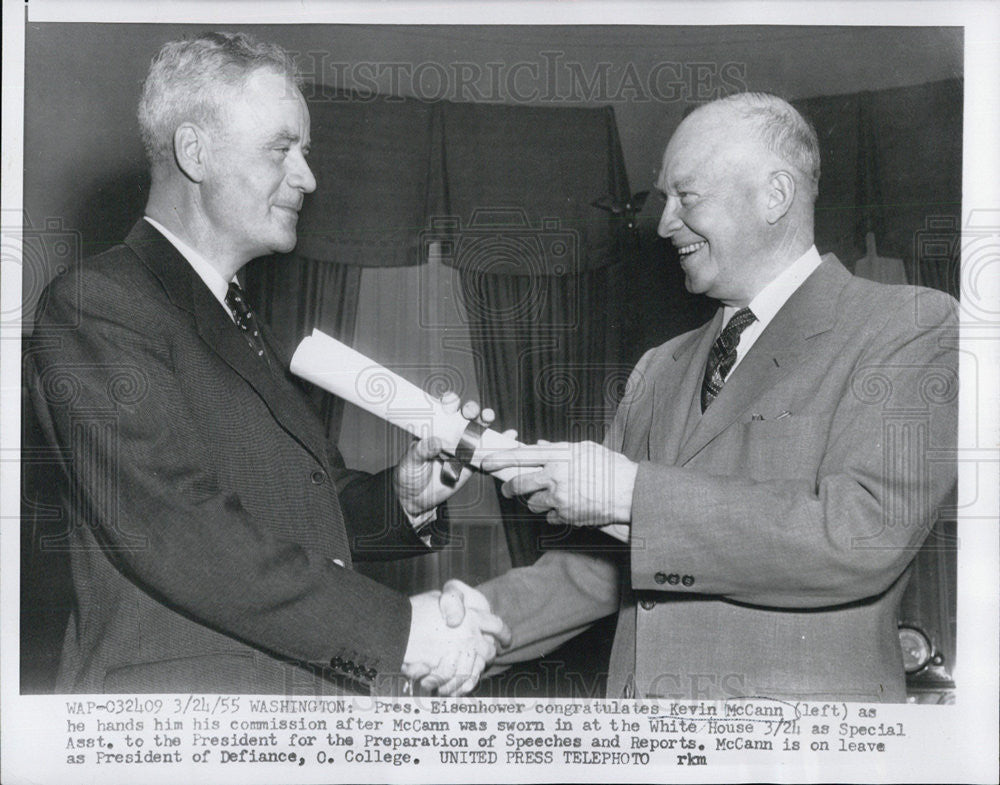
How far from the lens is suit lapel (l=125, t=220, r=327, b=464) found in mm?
1514

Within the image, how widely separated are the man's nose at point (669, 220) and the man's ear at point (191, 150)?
84 cm

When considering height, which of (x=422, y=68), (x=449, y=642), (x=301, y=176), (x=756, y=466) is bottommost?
(x=449, y=642)

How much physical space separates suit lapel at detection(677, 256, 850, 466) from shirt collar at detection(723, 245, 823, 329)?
0.06ft

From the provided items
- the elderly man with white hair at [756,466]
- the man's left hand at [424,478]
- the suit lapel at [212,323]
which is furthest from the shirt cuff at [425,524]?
the suit lapel at [212,323]

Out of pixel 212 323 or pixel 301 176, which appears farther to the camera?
pixel 301 176

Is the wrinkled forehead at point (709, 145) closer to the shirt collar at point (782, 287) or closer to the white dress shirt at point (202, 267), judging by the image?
the shirt collar at point (782, 287)

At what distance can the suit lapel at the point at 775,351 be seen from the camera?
1.49m

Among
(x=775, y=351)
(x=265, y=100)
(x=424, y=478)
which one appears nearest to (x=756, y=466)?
(x=775, y=351)

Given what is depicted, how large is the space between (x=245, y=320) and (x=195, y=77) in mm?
450

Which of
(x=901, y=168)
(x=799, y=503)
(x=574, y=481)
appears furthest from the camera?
(x=901, y=168)

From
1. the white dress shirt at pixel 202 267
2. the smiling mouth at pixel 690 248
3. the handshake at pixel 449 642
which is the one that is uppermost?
the smiling mouth at pixel 690 248

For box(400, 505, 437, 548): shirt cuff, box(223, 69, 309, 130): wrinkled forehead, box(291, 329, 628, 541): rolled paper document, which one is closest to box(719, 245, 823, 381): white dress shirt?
box(291, 329, 628, 541): rolled paper document

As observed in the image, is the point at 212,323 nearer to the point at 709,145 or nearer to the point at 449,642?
the point at 449,642

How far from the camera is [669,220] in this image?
1681 mm
